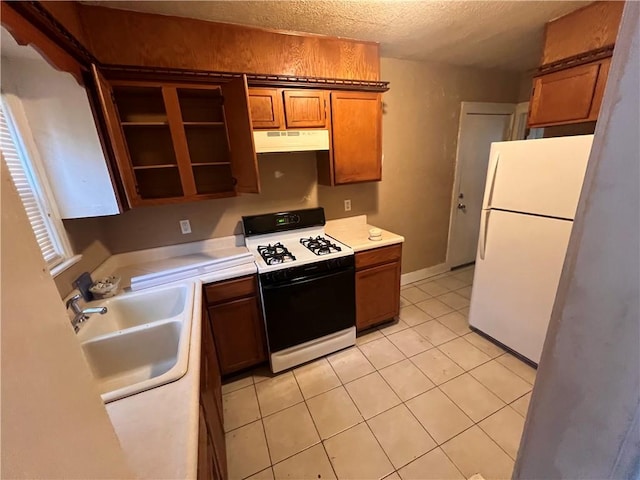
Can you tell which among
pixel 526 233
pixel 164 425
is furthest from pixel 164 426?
pixel 526 233

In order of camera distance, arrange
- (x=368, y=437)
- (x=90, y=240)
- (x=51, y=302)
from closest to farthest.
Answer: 1. (x=51, y=302)
2. (x=368, y=437)
3. (x=90, y=240)

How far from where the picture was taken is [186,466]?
0.64 m

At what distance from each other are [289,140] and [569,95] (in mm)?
2036

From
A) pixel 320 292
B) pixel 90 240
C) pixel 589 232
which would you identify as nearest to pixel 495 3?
pixel 589 232

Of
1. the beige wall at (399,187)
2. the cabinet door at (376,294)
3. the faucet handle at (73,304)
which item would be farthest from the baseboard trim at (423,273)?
the faucet handle at (73,304)

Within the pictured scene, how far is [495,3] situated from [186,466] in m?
2.62

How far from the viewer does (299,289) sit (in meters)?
1.89

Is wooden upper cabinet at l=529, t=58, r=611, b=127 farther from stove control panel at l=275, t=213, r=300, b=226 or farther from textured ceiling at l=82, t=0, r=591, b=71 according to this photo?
stove control panel at l=275, t=213, r=300, b=226

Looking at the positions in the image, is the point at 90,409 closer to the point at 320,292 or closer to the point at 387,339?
the point at 320,292

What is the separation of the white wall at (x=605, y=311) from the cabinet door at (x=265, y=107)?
175 centimetres

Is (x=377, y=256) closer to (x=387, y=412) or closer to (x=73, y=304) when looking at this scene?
(x=387, y=412)

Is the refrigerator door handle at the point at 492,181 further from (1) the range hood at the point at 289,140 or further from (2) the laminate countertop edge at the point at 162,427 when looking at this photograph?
(2) the laminate countertop edge at the point at 162,427

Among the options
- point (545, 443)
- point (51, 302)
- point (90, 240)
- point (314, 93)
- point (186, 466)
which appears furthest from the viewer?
point (314, 93)

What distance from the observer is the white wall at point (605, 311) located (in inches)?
14.2
